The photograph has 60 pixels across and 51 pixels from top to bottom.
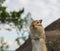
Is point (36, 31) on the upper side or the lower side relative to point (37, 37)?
upper

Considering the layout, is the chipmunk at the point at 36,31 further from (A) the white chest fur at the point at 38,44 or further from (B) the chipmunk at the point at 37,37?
(A) the white chest fur at the point at 38,44

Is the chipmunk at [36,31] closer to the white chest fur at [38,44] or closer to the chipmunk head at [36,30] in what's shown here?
the chipmunk head at [36,30]

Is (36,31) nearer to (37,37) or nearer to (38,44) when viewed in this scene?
(37,37)

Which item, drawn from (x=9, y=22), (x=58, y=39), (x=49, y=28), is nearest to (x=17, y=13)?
(x=9, y=22)

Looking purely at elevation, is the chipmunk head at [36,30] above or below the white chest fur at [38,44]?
above

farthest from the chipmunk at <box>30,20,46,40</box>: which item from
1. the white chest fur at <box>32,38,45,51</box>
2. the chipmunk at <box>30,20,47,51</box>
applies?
the white chest fur at <box>32,38,45,51</box>

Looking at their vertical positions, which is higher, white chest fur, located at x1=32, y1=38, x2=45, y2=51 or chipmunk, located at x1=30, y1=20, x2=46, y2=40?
chipmunk, located at x1=30, y1=20, x2=46, y2=40

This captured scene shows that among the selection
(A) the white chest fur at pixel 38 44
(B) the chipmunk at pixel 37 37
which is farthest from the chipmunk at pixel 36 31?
(A) the white chest fur at pixel 38 44

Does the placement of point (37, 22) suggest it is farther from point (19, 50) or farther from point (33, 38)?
point (19, 50)

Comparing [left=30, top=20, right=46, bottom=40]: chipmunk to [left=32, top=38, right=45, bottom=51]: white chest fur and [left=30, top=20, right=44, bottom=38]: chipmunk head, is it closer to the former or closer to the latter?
[left=30, top=20, right=44, bottom=38]: chipmunk head

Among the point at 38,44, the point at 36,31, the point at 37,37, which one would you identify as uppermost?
the point at 36,31

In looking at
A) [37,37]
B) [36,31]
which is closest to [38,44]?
[37,37]

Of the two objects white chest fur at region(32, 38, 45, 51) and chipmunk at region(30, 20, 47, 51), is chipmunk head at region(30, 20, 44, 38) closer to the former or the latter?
chipmunk at region(30, 20, 47, 51)

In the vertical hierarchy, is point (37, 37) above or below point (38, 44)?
above
